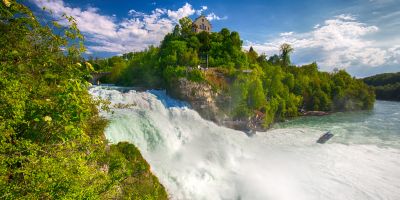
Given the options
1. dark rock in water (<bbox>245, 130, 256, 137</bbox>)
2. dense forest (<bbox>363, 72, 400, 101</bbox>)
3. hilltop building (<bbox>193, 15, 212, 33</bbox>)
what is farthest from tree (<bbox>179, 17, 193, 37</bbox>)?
dense forest (<bbox>363, 72, 400, 101</bbox>)

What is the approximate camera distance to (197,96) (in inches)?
1220

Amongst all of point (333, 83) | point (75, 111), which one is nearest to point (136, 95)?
point (75, 111)

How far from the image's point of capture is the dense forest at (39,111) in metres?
5.19

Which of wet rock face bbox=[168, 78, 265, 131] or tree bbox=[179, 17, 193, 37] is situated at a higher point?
tree bbox=[179, 17, 193, 37]

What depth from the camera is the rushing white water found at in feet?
55.7

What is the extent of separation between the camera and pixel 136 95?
26672mm

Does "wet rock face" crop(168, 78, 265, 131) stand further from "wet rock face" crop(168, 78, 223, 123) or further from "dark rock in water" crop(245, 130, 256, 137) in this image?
"dark rock in water" crop(245, 130, 256, 137)

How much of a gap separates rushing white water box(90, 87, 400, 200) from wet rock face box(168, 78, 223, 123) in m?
1.29

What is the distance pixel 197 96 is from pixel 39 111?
2551 centimetres

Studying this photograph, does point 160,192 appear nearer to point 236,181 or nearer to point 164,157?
point 164,157

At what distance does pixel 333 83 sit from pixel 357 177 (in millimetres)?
52501

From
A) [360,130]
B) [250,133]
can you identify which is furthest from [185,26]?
[360,130]

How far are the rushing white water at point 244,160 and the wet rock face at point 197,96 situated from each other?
4.24 ft

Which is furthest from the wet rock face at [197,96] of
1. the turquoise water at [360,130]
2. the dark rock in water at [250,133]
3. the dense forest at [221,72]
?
the turquoise water at [360,130]
